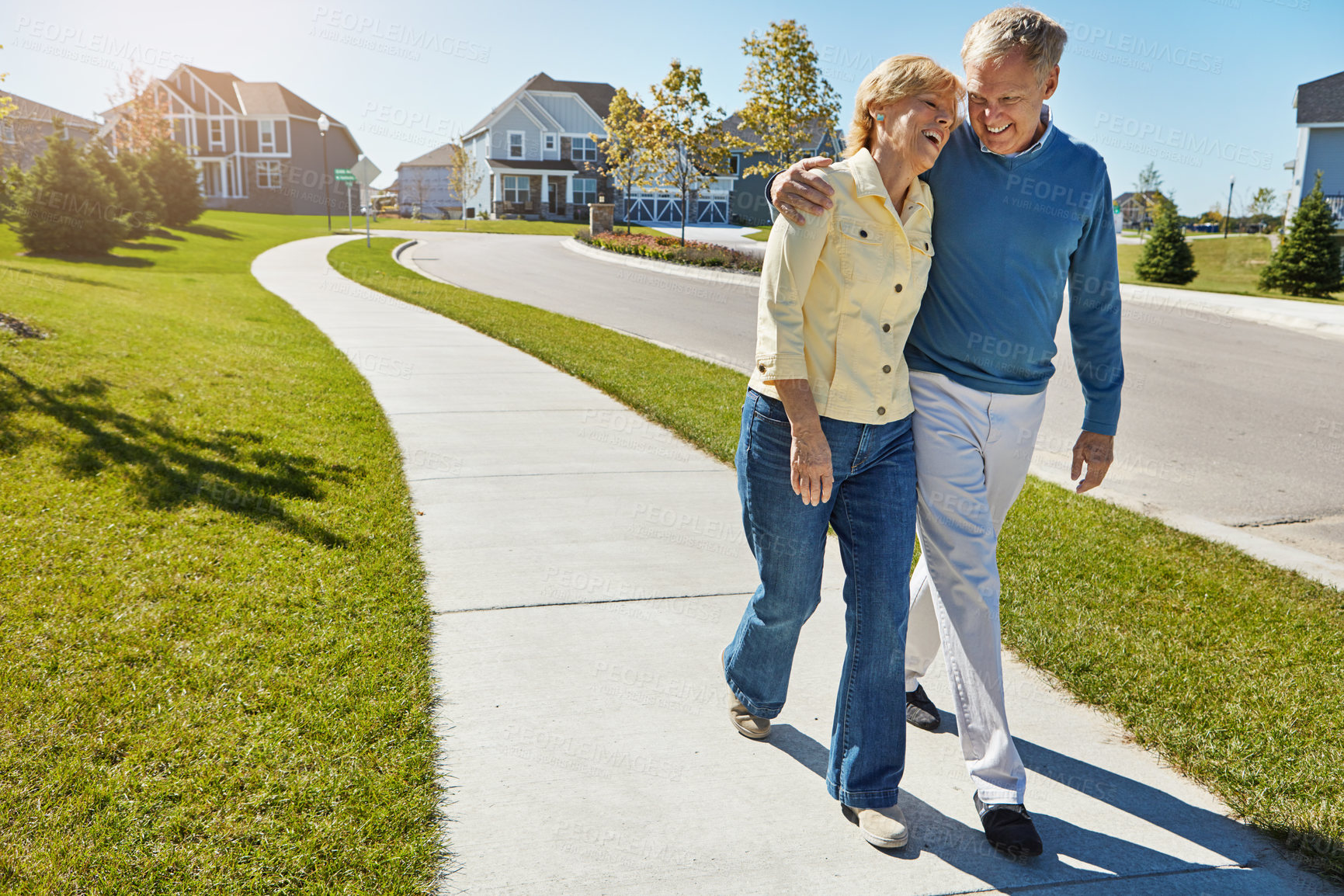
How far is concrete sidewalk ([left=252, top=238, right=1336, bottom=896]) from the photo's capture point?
8.32 ft

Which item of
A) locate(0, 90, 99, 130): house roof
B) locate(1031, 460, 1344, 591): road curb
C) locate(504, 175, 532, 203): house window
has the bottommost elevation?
locate(1031, 460, 1344, 591): road curb

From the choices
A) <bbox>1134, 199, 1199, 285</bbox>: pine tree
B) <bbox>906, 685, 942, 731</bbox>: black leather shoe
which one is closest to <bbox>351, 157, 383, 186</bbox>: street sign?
<bbox>1134, 199, 1199, 285</bbox>: pine tree

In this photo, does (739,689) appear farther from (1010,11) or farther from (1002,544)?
(1002,544)

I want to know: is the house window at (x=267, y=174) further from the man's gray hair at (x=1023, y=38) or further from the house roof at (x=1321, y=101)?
the man's gray hair at (x=1023, y=38)

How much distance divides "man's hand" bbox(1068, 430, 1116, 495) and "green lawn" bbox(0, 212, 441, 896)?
2.29 metres

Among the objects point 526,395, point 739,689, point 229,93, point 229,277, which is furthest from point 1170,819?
point 229,93

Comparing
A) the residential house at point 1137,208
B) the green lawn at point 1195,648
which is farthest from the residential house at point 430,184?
the green lawn at point 1195,648

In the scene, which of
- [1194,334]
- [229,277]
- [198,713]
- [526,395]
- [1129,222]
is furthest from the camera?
[1129,222]

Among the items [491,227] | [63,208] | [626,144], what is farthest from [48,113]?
[63,208]

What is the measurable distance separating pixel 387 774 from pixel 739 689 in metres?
1.15

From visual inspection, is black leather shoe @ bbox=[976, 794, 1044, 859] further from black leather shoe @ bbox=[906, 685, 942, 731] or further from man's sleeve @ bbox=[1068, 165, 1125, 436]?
man's sleeve @ bbox=[1068, 165, 1125, 436]

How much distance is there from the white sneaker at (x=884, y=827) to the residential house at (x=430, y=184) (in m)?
66.4

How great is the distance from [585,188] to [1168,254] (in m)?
35.0

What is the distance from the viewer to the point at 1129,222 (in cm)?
10450
